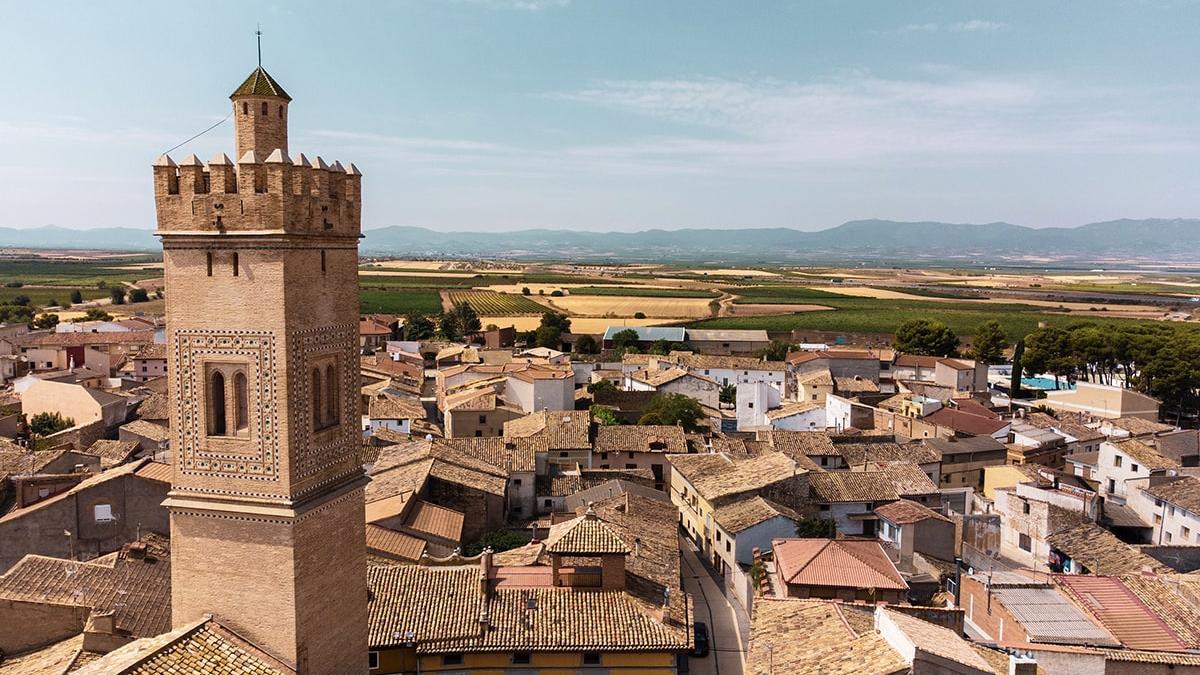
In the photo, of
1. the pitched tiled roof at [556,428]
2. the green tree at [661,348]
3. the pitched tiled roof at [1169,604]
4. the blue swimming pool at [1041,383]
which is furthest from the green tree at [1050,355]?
the pitched tiled roof at [1169,604]

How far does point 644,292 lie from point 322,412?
518 feet

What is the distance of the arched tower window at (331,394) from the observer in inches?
497

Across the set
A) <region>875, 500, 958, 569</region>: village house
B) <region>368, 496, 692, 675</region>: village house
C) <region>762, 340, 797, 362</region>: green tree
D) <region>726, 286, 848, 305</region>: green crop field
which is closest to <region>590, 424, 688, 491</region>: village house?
<region>875, 500, 958, 569</region>: village house

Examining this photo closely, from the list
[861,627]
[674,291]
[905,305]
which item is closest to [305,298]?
[861,627]

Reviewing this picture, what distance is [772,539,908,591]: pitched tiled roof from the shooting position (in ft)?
69.8

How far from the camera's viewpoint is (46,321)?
88.5 metres

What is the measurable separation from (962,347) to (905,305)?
6003 centimetres

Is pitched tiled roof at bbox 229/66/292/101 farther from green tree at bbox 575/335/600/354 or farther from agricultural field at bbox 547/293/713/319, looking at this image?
agricultural field at bbox 547/293/713/319

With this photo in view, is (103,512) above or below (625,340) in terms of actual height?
above

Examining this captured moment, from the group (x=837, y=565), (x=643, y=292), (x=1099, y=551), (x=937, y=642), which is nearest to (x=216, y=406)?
(x=937, y=642)

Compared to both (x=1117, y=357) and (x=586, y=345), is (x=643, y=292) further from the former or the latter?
(x=1117, y=357)

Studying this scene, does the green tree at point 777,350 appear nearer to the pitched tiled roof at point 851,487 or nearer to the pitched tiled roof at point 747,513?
the pitched tiled roof at point 851,487

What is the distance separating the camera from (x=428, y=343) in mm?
82812

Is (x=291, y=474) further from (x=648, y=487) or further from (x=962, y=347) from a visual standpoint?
(x=962, y=347)
